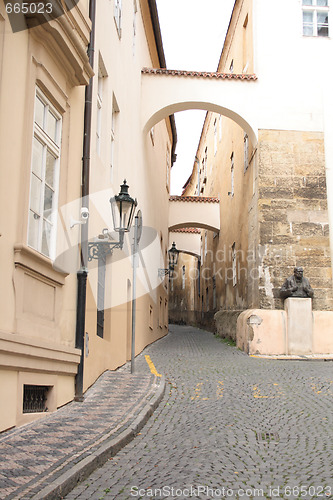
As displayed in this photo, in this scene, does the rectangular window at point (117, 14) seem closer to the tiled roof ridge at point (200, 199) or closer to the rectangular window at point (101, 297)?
the rectangular window at point (101, 297)

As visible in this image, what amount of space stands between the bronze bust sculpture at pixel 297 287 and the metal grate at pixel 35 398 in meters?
10.5

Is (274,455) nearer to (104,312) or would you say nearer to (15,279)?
(15,279)

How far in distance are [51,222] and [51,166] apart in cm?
73

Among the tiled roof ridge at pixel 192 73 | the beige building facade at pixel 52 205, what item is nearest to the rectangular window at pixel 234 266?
the tiled roof ridge at pixel 192 73

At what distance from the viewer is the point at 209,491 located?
4.52m

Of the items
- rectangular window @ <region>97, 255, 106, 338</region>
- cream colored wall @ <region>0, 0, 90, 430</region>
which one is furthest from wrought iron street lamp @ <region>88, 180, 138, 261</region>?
rectangular window @ <region>97, 255, 106, 338</region>

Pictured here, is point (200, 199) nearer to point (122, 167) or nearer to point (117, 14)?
point (122, 167)

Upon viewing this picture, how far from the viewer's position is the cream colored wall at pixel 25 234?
231 inches

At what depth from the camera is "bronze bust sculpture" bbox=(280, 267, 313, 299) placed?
54.0ft

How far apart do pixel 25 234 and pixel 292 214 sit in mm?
12395

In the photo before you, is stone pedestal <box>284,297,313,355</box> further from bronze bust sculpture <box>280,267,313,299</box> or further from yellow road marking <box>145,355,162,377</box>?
yellow road marking <box>145,355,162,377</box>

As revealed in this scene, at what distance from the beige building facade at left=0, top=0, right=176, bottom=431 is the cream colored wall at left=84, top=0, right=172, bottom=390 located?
4 centimetres

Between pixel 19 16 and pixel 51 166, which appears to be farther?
pixel 51 166

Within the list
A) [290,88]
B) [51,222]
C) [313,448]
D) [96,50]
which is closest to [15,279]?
[51,222]
